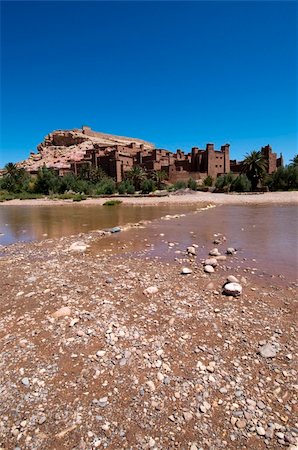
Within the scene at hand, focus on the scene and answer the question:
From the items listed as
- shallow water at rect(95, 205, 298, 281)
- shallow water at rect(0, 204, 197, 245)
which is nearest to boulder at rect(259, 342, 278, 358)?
shallow water at rect(95, 205, 298, 281)

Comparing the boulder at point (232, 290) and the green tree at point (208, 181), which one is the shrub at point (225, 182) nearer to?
the green tree at point (208, 181)

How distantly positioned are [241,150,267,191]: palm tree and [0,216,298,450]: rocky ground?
5260cm

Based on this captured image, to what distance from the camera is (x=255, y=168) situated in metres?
54.1

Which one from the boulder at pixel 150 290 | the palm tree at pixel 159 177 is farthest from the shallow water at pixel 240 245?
the palm tree at pixel 159 177

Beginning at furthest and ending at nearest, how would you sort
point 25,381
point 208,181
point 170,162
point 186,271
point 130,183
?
point 170,162 → point 208,181 → point 130,183 → point 186,271 → point 25,381

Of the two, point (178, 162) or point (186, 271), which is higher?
point (178, 162)

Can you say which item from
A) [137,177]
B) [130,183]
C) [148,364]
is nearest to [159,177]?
[137,177]

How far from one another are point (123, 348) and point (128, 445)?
1332mm

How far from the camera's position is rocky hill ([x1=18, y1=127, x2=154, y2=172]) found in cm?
9512

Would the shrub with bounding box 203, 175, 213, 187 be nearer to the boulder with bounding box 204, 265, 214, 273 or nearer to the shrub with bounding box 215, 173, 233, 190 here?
the shrub with bounding box 215, 173, 233, 190

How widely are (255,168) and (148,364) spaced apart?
5667cm

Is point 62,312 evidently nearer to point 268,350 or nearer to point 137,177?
point 268,350

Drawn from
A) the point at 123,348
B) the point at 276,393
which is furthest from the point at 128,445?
the point at 276,393

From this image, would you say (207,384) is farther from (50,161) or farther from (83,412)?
(50,161)
